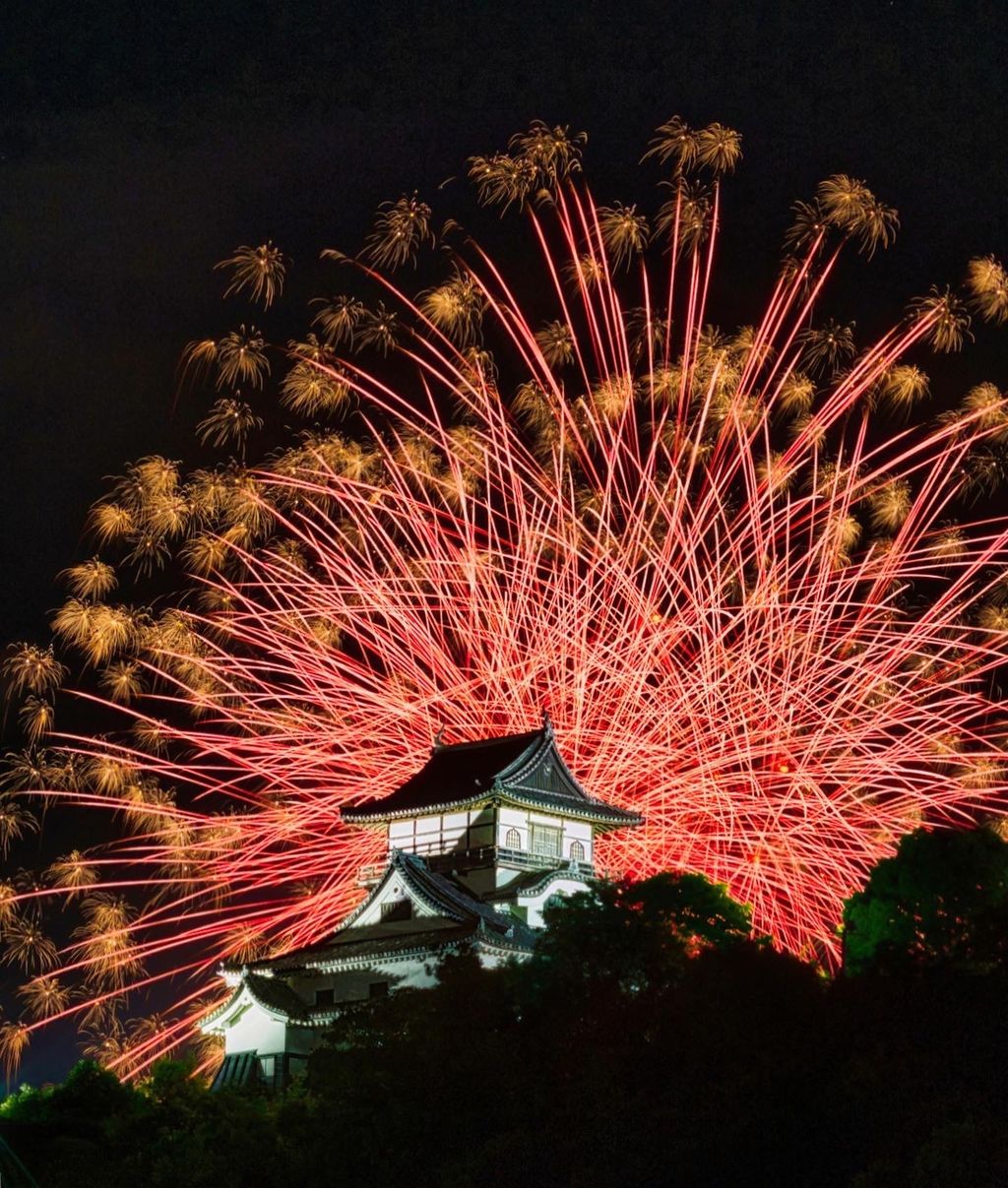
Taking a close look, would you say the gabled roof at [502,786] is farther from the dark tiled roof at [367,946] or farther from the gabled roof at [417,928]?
the dark tiled roof at [367,946]

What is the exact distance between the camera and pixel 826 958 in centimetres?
4309

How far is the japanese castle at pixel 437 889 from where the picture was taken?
46500mm

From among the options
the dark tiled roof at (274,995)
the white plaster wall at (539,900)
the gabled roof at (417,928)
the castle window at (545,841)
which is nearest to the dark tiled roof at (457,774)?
the gabled roof at (417,928)

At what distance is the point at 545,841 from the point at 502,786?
8.87 ft

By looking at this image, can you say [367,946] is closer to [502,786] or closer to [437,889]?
[437,889]

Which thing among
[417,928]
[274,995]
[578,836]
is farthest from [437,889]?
[578,836]

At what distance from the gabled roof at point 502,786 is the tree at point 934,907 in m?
→ 14.5

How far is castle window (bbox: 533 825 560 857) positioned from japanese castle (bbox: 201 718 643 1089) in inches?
1.4

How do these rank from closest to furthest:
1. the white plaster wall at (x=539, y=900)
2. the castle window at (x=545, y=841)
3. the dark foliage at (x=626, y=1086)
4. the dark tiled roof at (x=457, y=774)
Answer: the dark foliage at (x=626, y=1086) < the white plaster wall at (x=539, y=900) < the dark tiled roof at (x=457, y=774) < the castle window at (x=545, y=841)

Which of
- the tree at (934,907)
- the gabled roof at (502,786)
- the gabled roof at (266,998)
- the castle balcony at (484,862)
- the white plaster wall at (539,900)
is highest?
the gabled roof at (502,786)

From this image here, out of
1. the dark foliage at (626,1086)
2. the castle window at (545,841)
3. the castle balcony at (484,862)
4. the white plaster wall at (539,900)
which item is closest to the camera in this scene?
the dark foliage at (626,1086)

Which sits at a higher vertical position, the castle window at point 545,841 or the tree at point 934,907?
the castle window at point 545,841

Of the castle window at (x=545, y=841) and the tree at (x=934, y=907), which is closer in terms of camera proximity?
the tree at (x=934, y=907)

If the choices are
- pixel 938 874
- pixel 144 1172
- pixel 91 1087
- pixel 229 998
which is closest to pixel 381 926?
pixel 229 998
